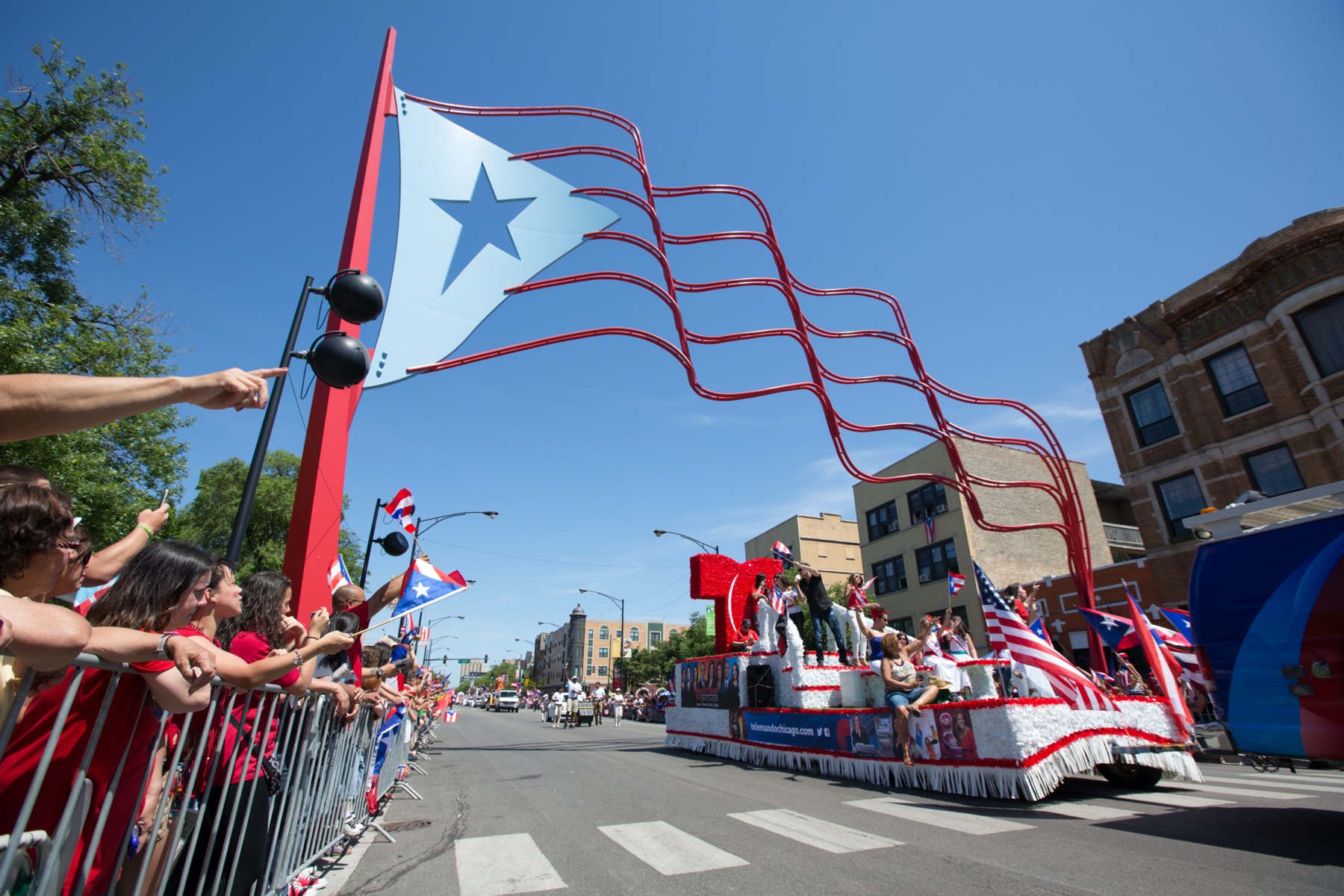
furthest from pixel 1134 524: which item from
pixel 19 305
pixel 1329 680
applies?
pixel 19 305

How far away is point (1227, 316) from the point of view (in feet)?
70.2

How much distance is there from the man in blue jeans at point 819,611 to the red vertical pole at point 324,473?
8.08m

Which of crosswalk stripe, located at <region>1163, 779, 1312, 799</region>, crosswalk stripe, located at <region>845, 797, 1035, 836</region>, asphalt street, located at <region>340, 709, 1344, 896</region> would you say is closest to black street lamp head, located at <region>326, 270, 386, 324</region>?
asphalt street, located at <region>340, 709, 1344, 896</region>

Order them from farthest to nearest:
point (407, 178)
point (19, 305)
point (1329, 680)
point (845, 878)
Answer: point (19, 305)
point (407, 178)
point (1329, 680)
point (845, 878)

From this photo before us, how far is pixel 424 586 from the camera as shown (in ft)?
27.1

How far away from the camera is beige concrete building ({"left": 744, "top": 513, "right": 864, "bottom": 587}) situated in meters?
48.8

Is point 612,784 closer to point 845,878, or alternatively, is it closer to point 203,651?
point 845,878

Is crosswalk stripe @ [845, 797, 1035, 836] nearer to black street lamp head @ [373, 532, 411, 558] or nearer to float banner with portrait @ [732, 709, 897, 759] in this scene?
float banner with portrait @ [732, 709, 897, 759]

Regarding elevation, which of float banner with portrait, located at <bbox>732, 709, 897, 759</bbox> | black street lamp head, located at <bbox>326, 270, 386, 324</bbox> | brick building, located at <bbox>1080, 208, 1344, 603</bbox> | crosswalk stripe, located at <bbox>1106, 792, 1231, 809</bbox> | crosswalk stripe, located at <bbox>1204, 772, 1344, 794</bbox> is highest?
brick building, located at <bbox>1080, 208, 1344, 603</bbox>

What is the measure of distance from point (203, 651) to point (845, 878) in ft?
14.4

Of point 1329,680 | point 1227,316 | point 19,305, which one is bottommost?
point 1329,680

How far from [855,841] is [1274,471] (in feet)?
75.1

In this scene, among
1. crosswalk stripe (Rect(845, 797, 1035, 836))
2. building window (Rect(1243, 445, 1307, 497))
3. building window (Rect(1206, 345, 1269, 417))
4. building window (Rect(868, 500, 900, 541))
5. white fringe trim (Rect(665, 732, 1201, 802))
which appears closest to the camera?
crosswalk stripe (Rect(845, 797, 1035, 836))

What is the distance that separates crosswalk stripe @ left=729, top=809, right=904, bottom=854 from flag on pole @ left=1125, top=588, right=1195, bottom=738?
5280 mm
